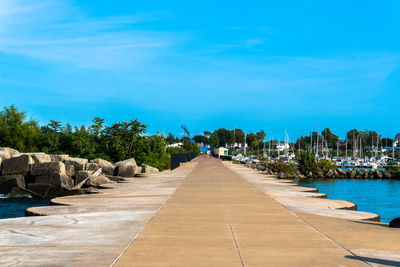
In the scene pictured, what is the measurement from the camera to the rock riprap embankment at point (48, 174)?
31.8 m

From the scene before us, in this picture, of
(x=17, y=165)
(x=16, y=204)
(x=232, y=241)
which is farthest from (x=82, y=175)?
(x=232, y=241)

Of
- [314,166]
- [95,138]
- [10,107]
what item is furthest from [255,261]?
[314,166]

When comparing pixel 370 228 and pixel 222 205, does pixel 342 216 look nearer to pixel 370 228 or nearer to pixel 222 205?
pixel 370 228

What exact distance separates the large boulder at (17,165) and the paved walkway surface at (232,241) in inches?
971

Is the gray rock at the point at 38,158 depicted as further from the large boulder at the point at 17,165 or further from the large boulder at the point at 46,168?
the large boulder at the point at 46,168

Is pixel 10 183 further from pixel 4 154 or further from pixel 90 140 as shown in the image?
pixel 90 140

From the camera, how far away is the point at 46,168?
108 ft

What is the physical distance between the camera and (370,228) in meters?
9.24

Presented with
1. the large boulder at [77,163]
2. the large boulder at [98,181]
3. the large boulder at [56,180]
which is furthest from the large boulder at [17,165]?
the large boulder at [98,181]

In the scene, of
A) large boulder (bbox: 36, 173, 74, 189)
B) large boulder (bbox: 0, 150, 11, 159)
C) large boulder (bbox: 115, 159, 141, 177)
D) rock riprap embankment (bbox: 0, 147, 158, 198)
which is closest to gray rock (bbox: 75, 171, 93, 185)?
rock riprap embankment (bbox: 0, 147, 158, 198)

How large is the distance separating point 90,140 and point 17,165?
12519 mm

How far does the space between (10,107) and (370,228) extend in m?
47.6

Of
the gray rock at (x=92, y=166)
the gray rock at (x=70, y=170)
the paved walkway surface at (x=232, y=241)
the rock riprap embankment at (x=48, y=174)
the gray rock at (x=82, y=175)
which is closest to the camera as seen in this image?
the paved walkway surface at (x=232, y=241)

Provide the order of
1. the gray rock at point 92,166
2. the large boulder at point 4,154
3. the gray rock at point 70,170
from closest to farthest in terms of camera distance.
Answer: the large boulder at point 4,154 < the gray rock at point 70,170 < the gray rock at point 92,166
